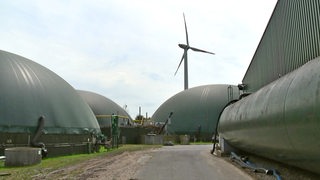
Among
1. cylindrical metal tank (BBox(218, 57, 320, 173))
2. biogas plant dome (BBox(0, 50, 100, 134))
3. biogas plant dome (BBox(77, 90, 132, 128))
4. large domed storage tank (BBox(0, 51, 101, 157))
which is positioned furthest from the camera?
biogas plant dome (BBox(77, 90, 132, 128))

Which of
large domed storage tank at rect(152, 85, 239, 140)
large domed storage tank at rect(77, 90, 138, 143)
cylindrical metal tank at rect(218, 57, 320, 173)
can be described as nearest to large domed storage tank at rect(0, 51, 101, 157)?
cylindrical metal tank at rect(218, 57, 320, 173)

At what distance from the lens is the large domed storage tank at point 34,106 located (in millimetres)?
34656

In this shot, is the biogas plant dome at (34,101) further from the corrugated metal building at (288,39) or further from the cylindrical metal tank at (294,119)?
the cylindrical metal tank at (294,119)

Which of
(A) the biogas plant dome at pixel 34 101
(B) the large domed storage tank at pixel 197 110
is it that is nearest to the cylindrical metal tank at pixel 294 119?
(A) the biogas plant dome at pixel 34 101

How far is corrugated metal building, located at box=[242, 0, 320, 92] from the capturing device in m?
12.7

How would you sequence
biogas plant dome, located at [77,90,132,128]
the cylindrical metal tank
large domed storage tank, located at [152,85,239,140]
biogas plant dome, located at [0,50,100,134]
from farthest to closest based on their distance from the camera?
biogas plant dome, located at [77,90,132,128], large domed storage tank, located at [152,85,239,140], biogas plant dome, located at [0,50,100,134], the cylindrical metal tank

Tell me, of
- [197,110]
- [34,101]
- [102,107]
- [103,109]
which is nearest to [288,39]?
[34,101]

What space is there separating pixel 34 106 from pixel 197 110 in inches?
2221

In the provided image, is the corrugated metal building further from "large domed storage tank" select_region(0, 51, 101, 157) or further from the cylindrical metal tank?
"large domed storage tank" select_region(0, 51, 101, 157)

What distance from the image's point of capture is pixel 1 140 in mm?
32188

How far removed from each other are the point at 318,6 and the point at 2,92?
96.8 feet

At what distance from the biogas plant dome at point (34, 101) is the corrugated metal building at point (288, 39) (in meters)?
21.2

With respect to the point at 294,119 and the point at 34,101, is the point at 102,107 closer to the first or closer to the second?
the point at 34,101

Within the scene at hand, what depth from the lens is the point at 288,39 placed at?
52.4 ft
